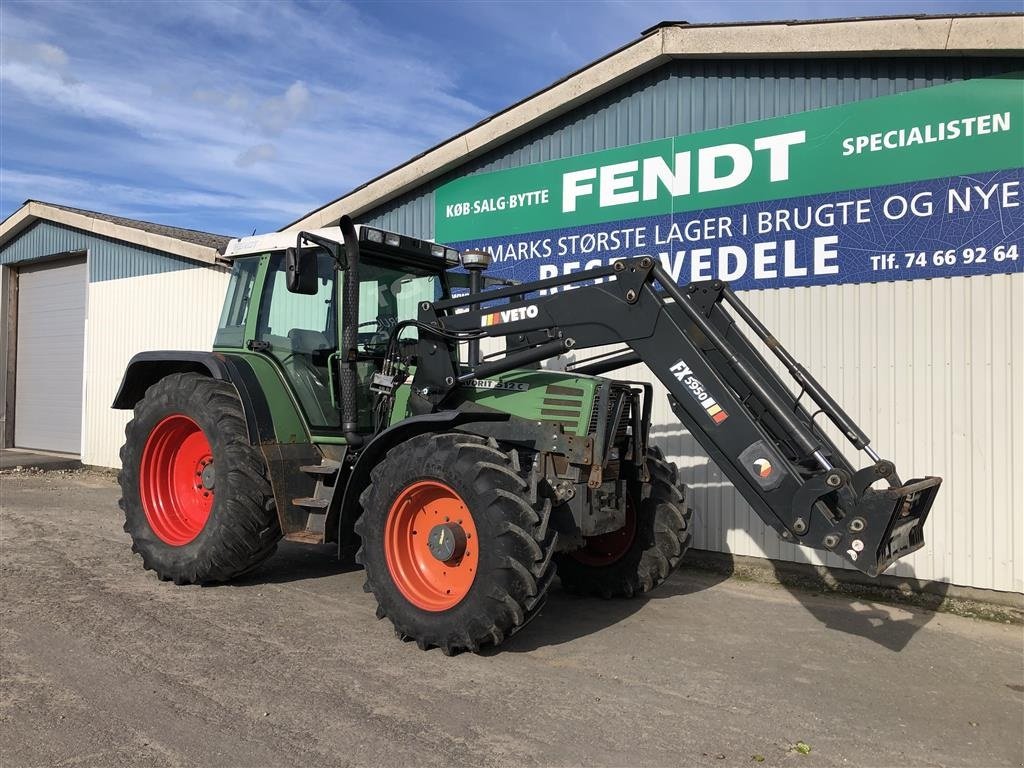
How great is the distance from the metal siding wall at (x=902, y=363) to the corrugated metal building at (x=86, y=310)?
748 cm

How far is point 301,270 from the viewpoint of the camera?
5.38m

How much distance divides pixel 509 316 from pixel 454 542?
1.51 metres

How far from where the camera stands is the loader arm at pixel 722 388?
4207 millimetres

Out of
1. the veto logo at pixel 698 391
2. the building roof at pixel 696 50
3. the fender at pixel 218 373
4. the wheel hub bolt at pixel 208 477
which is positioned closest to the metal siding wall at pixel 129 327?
the building roof at pixel 696 50

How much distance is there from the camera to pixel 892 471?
417 cm

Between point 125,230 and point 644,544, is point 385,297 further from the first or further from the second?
point 125,230

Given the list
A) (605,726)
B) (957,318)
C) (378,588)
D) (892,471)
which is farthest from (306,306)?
(957,318)

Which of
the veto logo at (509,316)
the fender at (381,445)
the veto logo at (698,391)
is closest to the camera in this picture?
the veto logo at (698,391)

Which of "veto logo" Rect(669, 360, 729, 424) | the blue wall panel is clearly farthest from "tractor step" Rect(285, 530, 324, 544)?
the blue wall panel

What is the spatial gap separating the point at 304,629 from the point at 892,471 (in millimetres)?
3573

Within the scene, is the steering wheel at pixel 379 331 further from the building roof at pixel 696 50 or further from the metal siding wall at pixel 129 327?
the metal siding wall at pixel 129 327

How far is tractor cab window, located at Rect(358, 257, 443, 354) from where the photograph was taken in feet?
20.3

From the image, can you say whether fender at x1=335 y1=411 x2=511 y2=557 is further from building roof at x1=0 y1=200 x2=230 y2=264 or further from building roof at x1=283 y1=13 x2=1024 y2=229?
building roof at x1=0 y1=200 x2=230 y2=264

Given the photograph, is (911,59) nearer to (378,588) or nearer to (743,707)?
(743,707)
